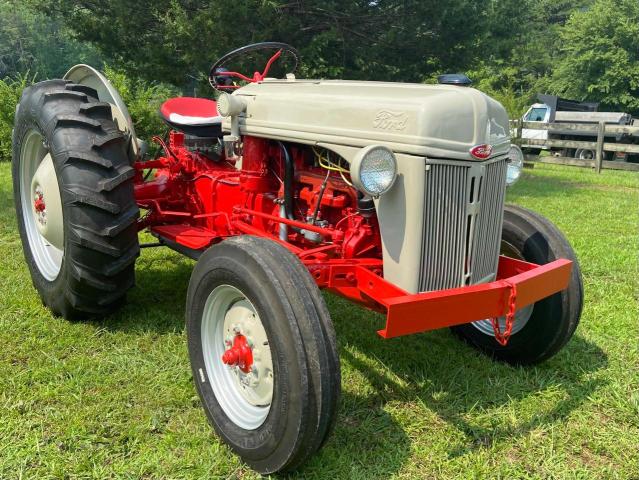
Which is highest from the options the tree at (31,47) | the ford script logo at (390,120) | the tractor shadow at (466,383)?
the tree at (31,47)

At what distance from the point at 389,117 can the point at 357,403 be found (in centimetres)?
147

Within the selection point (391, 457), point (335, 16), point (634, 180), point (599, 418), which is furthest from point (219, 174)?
point (634, 180)

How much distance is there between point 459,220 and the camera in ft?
8.42

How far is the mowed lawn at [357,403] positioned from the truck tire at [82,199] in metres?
0.32

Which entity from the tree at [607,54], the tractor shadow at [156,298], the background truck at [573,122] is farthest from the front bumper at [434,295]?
the tree at [607,54]

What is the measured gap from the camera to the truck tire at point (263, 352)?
2127 mm

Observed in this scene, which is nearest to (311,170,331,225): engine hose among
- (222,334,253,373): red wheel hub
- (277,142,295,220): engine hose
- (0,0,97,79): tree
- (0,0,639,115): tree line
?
(277,142,295,220): engine hose

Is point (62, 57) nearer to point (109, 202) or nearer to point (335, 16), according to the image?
point (335, 16)

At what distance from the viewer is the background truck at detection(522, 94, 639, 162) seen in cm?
1780

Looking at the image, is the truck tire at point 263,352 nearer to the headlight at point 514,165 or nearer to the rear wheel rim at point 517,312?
the headlight at point 514,165

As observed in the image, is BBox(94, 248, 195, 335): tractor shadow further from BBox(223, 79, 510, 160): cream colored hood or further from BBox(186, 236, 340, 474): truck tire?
BBox(223, 79, 510, 160): cream colored hood

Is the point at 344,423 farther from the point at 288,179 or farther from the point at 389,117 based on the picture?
the point at 389,117

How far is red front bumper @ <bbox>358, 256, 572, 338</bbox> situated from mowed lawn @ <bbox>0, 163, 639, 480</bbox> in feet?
2.22

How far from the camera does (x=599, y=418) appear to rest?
2.88 m
